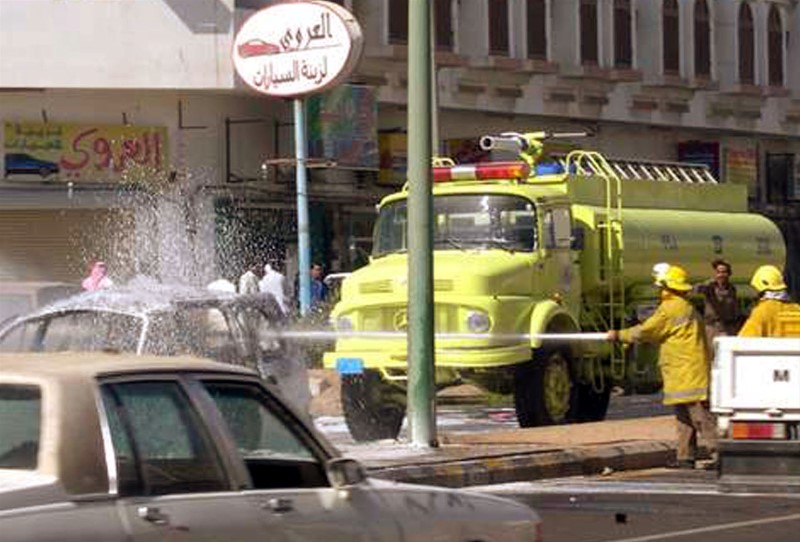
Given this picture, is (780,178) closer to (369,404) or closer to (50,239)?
(50,239)

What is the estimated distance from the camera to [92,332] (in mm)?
15062

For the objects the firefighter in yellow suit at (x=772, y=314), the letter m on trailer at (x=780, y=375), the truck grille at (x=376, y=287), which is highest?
the truck grille at (x=376, y=287)

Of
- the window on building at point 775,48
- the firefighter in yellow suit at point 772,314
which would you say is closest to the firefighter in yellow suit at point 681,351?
the firefighter in yellow suit at point 772,314

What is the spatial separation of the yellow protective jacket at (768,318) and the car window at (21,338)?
5451 millimetres

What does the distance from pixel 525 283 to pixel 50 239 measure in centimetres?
1774

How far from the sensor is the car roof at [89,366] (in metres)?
6.60

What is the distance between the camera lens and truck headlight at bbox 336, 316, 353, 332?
19.8m

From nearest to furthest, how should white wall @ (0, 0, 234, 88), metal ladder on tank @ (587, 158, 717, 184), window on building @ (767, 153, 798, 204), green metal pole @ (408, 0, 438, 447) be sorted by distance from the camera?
green metal pole @ (408, 0, 438, 447), metal ladder on tank @ (587, 158, 717, 184), white wall @ (0, 0, 234, 88), window on building @ (767, 153, 798, 204)

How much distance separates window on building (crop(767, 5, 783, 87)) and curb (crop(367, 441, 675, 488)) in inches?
1331

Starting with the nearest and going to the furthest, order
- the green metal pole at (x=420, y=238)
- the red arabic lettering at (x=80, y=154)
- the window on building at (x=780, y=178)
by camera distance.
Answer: the green metal pole at (x=420, y=238)
the red arabic lettering at (x=80, y=154)
the window on building at (x=780, y=178)

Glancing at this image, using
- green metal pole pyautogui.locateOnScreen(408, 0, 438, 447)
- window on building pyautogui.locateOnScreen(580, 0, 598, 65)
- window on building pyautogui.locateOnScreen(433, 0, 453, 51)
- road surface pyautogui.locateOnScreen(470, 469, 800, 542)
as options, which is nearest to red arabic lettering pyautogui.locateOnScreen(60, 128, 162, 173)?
window on building pyautogui.locateOnScreen(433, 0, 453, 51)

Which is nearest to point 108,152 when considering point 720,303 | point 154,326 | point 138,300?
point 720,303

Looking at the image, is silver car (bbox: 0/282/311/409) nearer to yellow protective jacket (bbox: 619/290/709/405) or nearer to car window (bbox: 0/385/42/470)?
yellow protective jacket (bbox: 619/290/709/405)

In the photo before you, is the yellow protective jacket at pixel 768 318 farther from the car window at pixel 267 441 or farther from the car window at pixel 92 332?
the car window at pixel 267 441
